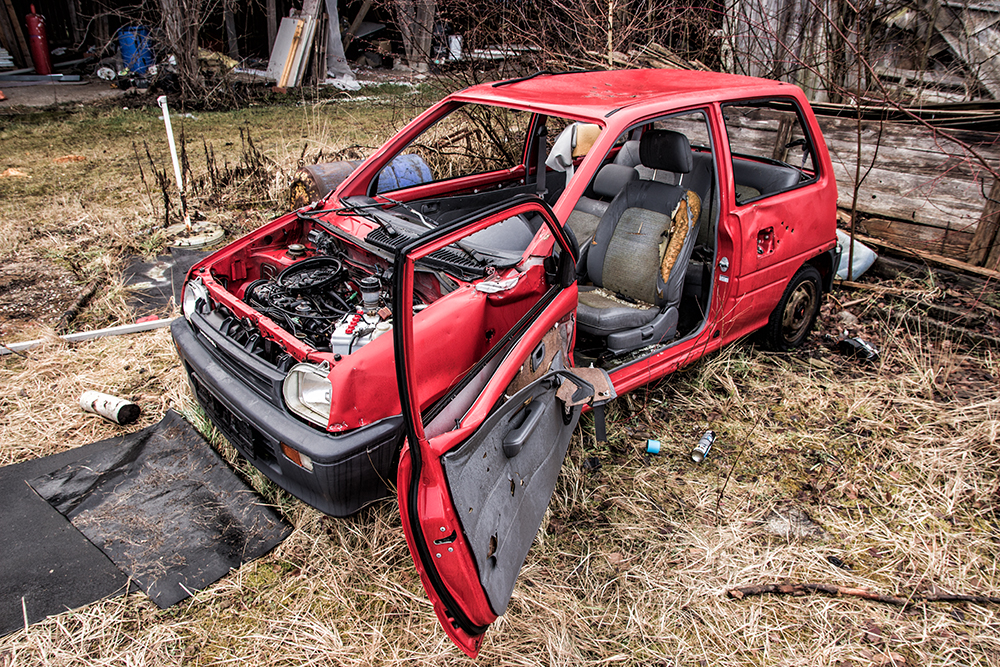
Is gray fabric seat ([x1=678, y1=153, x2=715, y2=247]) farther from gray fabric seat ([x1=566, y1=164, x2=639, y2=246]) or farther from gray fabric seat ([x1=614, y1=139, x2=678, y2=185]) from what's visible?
gray fabric seat ([x1=566, y1=164, x2=639, y2=246])

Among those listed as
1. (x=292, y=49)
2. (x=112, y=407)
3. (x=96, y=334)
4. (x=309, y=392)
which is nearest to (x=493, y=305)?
(x=309, y=392)

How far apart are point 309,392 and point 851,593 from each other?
226 cm

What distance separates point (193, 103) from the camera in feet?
33.4

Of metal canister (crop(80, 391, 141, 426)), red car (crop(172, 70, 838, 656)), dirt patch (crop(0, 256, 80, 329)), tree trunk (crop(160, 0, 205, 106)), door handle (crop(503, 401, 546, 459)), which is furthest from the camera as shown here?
tree trunk (crop(160, 0, 205, 106))

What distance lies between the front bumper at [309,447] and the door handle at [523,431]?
1.60 ft

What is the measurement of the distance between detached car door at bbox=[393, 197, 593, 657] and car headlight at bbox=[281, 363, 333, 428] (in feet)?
1.16

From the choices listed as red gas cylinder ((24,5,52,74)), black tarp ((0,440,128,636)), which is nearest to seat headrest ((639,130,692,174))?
black tarp ((0,440,128,636))

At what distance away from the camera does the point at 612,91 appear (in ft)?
10.2

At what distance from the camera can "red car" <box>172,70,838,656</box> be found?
1787 millimetres

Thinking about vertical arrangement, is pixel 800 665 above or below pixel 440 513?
below

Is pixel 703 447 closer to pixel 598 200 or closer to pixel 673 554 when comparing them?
pixel 673 554

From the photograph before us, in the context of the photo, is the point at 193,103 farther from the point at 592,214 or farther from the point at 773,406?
the point at 773,406

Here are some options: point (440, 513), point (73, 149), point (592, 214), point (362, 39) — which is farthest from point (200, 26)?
point (440, 513)

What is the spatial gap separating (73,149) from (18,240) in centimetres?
330
